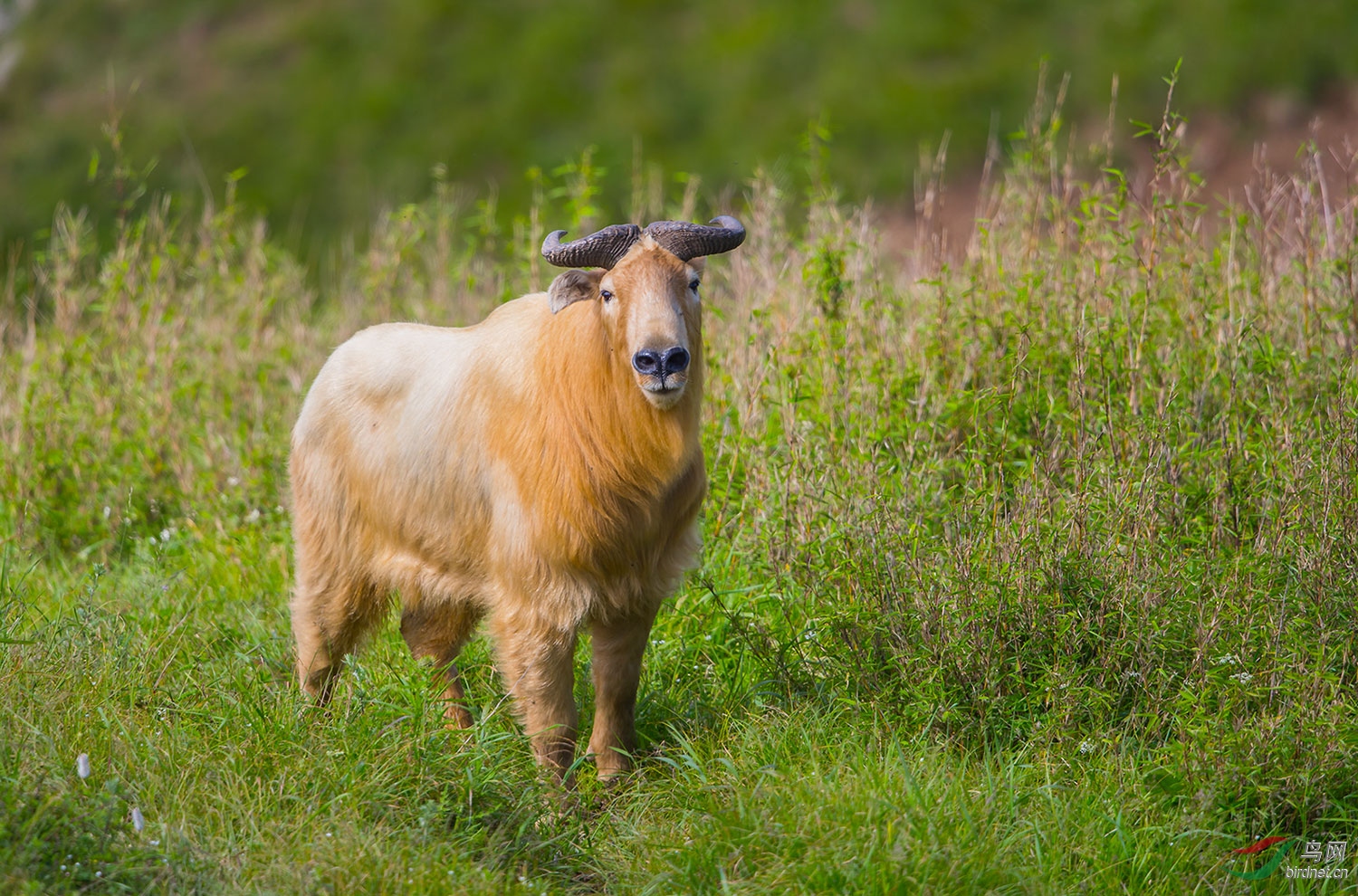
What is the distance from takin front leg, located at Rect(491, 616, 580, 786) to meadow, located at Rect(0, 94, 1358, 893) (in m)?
0.12

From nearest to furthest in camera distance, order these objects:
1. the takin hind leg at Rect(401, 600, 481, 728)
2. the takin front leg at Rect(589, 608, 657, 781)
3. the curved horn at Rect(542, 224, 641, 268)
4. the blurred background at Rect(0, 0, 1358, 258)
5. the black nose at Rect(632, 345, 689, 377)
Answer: the black nose at Rect(632, 345, 689, 377) → the curved horn at Rect(542, 224, 641, 268) → the takin front leg at Rect(589, 608, 657, 781) → the takin hind leg at Rect(401, 600, 481, 728) → the blurred background at Rect(0, 0, 1358, 258)

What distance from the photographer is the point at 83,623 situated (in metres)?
4.80

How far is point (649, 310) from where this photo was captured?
4254 mm

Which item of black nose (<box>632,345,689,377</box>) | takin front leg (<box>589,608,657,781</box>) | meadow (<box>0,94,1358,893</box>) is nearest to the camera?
meadow (<box>0,94,1358,893</box>)

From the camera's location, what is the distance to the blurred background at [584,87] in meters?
14.5

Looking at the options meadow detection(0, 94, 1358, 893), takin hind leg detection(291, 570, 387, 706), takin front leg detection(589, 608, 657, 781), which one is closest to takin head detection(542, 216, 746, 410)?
takin front leg detection(589, 608, 657, 781)

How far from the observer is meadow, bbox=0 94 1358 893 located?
12.6 feet

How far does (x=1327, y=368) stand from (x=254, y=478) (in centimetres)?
555

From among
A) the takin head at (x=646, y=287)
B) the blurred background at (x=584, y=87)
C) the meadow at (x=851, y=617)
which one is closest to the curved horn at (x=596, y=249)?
the takin head at (x=646, y=287)

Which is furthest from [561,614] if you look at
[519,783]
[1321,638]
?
[1321,638]
